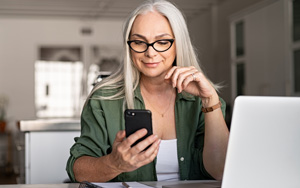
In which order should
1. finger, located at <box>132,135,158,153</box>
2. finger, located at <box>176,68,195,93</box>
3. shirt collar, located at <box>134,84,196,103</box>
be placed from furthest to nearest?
shirt collar, located at <box>134,84,196,103</box> → finger, located at <box>176,68,195,93</box> → finger, located at <box>132,135,158,153</box>

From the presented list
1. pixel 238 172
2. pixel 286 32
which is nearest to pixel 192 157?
pixel 238 172

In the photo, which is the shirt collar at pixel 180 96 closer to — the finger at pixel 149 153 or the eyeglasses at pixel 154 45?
the eyeglasses at pixel 154 45

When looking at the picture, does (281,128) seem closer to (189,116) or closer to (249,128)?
(249,128)

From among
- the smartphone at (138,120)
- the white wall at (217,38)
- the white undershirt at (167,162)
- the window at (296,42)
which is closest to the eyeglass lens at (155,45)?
the white undershirt at (167,162)

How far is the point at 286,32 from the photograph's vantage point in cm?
564

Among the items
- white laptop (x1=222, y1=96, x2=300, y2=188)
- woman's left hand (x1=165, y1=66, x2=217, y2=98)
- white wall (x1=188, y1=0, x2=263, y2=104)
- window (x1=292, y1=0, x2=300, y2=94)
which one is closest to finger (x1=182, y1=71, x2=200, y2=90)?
woman's left hand (x1=165, y1=66, x2=217, y2=98)

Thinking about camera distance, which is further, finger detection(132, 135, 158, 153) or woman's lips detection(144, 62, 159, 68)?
woman's lips detection(144, 62, 159, 68)

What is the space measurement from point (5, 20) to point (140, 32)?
A: 9.09 meters

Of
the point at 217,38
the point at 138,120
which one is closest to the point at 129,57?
the point at 138,120

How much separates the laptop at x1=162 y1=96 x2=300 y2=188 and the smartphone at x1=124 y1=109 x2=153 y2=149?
0.32m

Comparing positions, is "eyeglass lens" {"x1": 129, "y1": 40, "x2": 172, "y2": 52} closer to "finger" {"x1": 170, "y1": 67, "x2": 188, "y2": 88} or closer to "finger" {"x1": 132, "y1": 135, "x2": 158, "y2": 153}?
"finger" {"x1": 170, "y1": 67, "x2": 188, "y2": 88}

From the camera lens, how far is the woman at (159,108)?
167cm

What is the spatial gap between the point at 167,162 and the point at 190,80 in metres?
0.44

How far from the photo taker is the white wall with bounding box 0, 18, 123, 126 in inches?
404
